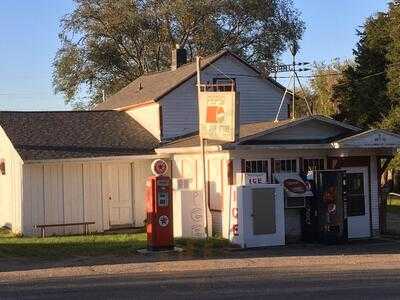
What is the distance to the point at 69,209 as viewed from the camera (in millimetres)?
24578

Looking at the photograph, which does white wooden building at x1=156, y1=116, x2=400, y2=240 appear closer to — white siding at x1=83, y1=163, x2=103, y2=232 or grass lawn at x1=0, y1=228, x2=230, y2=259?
grass lawn at x1=0, y1=228, x2=230, y2=259

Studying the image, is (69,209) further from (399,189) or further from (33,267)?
(399,189)

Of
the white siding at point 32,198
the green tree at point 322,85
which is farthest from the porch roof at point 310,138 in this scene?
the green tree at point 322,85

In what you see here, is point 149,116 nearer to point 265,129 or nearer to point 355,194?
point 265,129

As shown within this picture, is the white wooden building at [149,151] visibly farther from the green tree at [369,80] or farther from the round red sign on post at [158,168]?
the green tree at [369,80]

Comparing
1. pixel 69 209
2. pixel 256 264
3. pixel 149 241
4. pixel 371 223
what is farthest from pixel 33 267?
pixel 371 223

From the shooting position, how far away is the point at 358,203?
865 inches

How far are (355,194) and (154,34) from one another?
30.5m

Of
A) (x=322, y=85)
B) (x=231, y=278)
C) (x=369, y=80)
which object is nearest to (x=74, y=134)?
(x=231, y=278)

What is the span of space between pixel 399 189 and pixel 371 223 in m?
25.3

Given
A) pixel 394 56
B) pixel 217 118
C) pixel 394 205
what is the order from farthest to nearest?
1. pixel 394 56
2. pixel 394 205
3. pixel 217 118

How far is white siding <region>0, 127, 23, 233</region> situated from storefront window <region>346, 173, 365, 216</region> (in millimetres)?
10506

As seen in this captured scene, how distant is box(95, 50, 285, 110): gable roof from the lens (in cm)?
2820

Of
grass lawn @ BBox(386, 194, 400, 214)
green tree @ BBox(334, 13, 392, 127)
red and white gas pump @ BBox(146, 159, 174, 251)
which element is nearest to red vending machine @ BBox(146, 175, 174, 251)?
red and white gas pump @ BBox(146, 159, 174, 251)
